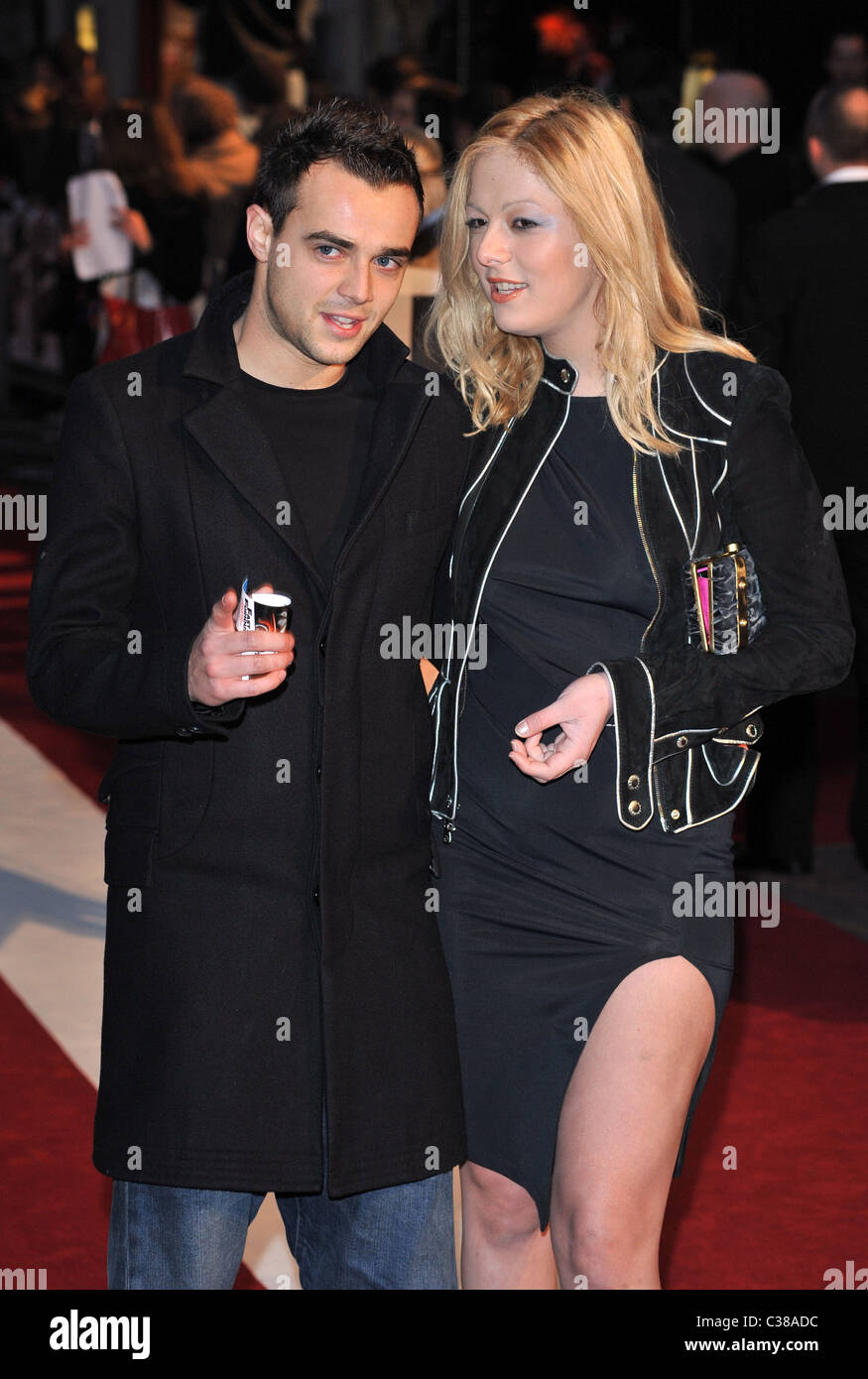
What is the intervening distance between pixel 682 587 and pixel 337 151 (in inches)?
32.1

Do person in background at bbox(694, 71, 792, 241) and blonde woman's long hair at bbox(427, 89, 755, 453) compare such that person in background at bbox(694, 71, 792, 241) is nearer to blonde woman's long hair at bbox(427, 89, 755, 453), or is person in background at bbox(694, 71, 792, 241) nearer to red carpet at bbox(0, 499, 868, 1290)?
red carpet at bbox(0, 499, 868, 1290)

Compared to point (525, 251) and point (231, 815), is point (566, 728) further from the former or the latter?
point (525, 251)

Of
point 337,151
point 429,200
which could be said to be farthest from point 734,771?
point 429,200

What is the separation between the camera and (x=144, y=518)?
8.57 ft

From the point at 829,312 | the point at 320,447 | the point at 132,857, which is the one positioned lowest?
the point at 132,857

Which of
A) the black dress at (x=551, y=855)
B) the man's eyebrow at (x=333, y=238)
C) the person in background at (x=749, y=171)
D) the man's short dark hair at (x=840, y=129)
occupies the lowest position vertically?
the black dress at (x=551, y=855)

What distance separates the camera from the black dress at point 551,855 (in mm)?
2922

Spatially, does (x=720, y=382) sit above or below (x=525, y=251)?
below

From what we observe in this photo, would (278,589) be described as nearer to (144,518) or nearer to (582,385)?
(144,518)

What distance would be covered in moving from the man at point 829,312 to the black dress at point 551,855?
125 inches

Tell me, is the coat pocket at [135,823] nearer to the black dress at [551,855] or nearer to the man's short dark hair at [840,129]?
the black dress at [551,855]

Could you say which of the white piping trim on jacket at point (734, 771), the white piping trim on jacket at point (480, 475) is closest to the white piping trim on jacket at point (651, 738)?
the white piping trim on jacket at point (734, 771)

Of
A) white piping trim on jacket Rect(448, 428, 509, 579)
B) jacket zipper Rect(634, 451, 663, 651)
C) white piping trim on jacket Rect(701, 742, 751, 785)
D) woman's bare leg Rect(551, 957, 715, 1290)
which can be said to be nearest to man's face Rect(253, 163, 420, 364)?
white piping trim on jacket Rect(448, 428, 509, 579)

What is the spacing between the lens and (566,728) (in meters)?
2.71
